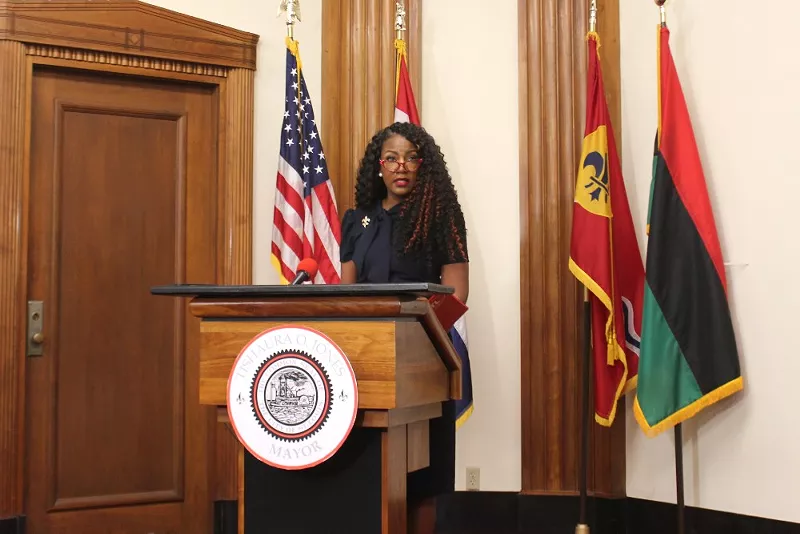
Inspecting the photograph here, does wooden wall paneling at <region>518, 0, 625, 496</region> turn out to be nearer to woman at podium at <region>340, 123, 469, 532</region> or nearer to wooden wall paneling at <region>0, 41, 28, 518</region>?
woman at podium at <region>340, 123, 469, 532</region>

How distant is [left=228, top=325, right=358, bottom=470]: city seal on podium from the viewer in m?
1.87

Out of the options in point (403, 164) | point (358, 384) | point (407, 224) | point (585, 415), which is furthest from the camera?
point (585, 415)

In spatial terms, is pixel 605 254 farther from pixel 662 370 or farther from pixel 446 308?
pixel 446 308

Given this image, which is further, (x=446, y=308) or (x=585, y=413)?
(x=585, y=413)

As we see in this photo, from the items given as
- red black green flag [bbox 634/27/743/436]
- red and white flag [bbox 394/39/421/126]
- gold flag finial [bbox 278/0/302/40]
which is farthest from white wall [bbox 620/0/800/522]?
gold flag finial [bbox 278/0/302/40]

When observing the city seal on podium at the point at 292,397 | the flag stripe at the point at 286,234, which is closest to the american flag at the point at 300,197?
the flag stripe at the point at 286,234

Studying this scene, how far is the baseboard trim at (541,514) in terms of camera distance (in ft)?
12.4

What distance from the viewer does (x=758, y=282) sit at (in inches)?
129

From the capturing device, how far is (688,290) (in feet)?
10.9

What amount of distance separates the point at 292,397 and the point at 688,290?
6.28 feet

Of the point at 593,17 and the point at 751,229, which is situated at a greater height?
the point at 593,17

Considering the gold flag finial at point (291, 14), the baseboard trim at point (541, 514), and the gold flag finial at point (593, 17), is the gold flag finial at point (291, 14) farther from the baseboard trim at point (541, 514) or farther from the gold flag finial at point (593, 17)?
the baseboard trim at point (541, 514)

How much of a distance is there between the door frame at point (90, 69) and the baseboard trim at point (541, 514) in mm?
1398

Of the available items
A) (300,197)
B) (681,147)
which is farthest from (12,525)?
(681,147)
